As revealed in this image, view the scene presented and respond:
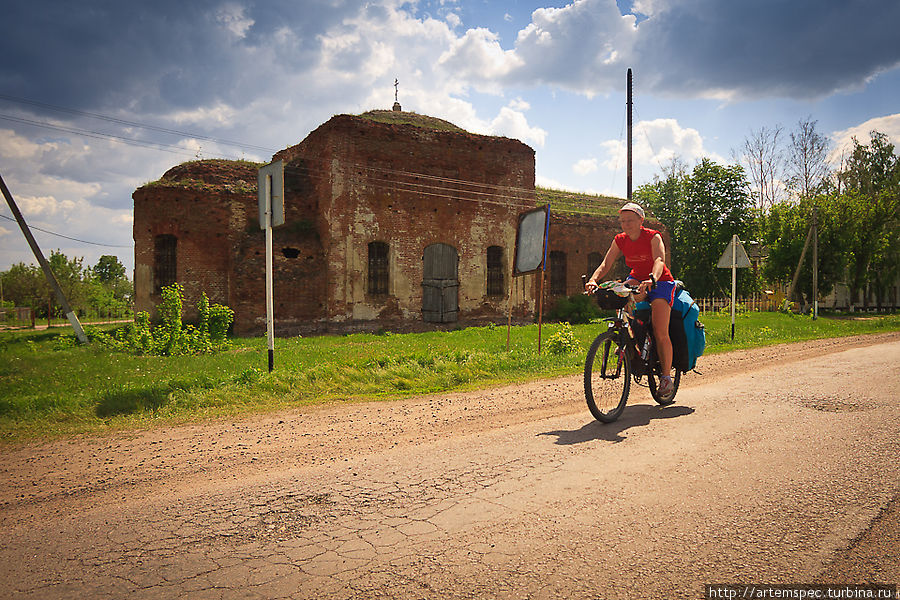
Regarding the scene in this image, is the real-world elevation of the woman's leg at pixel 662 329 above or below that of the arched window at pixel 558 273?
below

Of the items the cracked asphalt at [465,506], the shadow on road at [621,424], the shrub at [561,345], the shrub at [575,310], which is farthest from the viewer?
the shrub at [575,310]

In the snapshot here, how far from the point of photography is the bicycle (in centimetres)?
480

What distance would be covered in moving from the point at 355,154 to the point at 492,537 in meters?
19.5

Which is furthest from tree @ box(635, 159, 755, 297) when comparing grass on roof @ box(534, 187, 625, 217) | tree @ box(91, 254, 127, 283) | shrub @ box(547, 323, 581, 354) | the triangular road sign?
tree @ box(91, 254, 127, 283)

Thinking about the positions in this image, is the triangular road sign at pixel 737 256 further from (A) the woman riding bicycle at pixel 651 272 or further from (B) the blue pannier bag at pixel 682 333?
(A) the woman riding bicycle at pixel 651 272

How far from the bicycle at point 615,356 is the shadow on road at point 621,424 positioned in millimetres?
110

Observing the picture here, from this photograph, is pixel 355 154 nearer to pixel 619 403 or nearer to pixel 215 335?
pixel 215 335

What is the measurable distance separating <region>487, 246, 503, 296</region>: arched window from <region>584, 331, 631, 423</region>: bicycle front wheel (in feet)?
60.9

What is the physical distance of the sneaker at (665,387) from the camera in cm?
532

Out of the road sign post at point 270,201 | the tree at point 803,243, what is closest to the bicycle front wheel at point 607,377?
the road sign post at point 270,201

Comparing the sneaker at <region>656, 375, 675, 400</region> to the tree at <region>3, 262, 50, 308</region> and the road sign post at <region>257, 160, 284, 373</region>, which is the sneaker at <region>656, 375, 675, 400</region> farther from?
the tree at <region>3, 262, 50, 308</region>

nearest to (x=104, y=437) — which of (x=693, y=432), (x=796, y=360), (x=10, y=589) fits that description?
(x=10, y=589)

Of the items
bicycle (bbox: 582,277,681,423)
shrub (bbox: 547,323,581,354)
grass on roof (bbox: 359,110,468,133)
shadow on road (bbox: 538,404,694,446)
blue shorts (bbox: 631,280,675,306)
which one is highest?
grass on roof (bbox: 359,110,468,133)

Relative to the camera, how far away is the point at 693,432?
4.36 m
